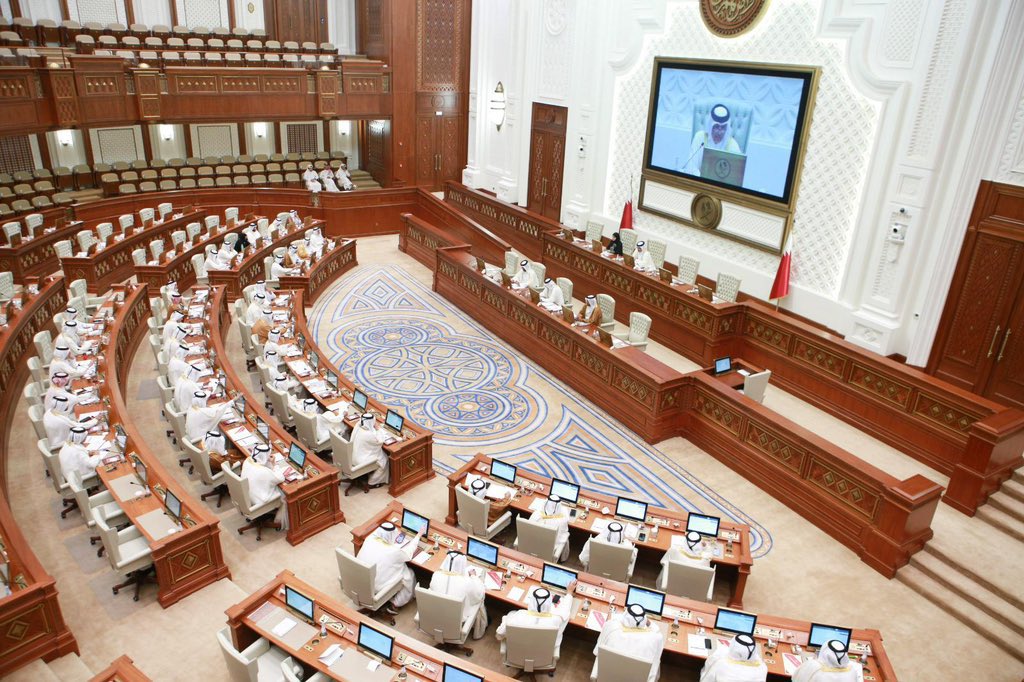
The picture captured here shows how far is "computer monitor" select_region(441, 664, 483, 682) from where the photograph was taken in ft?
18.0

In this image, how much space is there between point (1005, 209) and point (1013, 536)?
4.51m

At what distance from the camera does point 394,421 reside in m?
9.34

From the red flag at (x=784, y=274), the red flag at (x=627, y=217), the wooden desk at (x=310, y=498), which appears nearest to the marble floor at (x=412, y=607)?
the wooden desk at (x=310, y=498)

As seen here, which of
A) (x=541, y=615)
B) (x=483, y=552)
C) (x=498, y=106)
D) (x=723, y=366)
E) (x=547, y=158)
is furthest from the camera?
(x=498, y=106)

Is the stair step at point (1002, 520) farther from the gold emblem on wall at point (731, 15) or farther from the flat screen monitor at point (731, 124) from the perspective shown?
the gold emblem on wall at point (731, 15)

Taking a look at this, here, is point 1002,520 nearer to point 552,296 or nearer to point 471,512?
point 471,512

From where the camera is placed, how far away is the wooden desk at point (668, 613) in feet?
19.9

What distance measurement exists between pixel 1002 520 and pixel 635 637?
5.35 m

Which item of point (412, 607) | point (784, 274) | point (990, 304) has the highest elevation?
point (990, 304)

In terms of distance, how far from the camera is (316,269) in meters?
15.5

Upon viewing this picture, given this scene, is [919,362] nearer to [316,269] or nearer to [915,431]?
[915,431]

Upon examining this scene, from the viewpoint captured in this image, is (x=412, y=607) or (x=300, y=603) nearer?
(x=300, y=603)

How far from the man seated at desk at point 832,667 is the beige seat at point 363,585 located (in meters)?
3.84

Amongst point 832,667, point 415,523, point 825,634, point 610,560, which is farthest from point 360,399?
point 832,667
